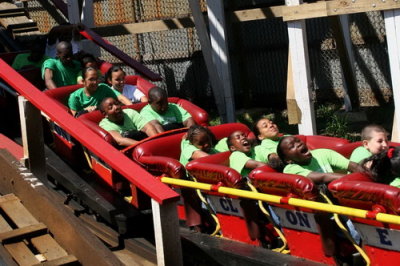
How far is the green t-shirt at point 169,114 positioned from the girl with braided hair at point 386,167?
2887 millimetres

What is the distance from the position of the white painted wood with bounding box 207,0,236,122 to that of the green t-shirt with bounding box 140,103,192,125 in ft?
6.98

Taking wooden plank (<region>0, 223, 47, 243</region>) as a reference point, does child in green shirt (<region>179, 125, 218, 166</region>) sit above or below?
above

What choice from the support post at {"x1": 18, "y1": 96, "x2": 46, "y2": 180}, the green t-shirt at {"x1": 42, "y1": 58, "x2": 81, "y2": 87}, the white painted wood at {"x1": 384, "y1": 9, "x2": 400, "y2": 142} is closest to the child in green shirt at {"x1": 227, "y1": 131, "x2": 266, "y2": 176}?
the support post at {"x1": 18, "y1": 96, "x2": 46, "y2": 180}

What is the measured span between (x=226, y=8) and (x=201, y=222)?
6.96 meters

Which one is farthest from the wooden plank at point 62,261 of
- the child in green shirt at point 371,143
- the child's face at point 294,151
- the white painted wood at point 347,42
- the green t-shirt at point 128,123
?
the white painted wood at point 347,42

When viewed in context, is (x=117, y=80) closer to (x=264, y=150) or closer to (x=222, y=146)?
(x=222, y=146)

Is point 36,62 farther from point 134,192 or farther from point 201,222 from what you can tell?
point 201,222

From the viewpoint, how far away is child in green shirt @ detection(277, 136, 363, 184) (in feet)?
18.0

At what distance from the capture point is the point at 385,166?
506cm

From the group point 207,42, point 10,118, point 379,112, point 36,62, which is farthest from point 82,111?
point 379,112

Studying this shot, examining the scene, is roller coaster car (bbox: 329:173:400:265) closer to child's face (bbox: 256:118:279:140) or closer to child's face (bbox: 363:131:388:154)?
child's face (bbox: 363:131:388:154)

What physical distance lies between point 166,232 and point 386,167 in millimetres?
1404

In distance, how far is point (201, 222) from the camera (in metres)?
6.32

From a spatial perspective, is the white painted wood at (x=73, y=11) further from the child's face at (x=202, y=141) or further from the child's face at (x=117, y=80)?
the child's face at (x=202, y=141)
